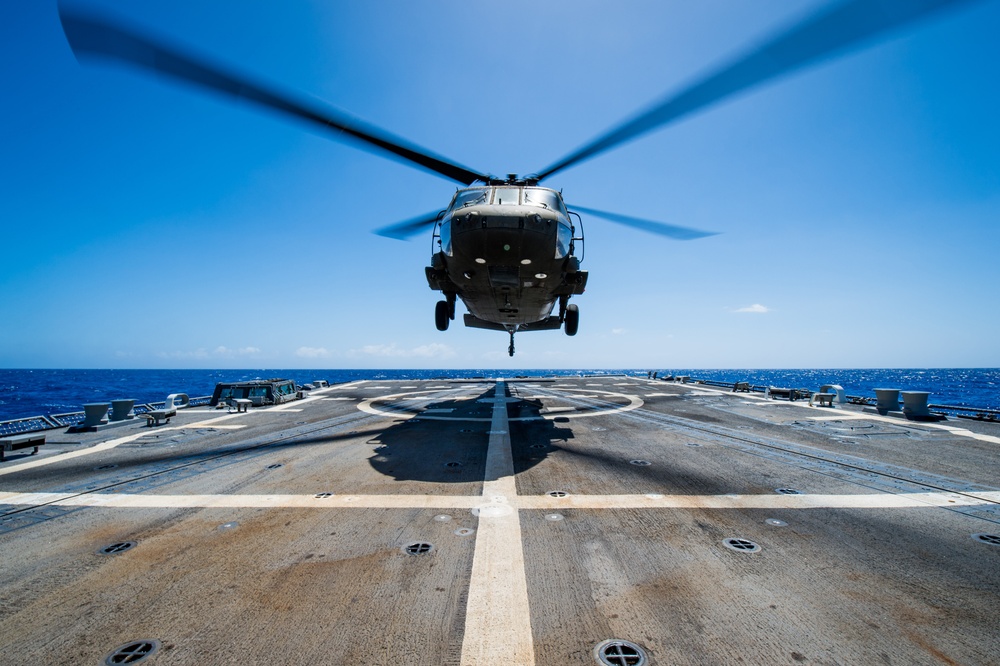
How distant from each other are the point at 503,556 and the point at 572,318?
509 inches

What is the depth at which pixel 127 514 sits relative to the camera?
5.67 m

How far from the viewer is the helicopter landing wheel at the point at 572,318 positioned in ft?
53.6

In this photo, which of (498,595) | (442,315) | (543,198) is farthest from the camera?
(442,315)

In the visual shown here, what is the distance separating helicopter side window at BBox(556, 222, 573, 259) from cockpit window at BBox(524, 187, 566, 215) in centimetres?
54

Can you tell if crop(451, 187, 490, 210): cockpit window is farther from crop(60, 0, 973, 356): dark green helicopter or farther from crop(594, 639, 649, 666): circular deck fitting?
crop(594, 639, 649, 666): circular deck fitting

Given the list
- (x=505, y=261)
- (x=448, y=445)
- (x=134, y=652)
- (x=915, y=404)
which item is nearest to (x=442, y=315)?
(x=505, y=261)

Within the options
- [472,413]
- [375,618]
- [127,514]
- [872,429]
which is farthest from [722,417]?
[127,514]

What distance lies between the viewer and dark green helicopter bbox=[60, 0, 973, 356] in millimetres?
4547

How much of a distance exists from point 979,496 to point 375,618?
9520 mm

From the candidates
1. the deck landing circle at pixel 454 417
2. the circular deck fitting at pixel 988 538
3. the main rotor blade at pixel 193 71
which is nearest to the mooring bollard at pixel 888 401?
the deck landing circle at pixel 454 417

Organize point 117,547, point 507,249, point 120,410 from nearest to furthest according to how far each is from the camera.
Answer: point 117,547 → point 507,249 → point 120,410

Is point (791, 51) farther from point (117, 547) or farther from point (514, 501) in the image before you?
point (117, 547)

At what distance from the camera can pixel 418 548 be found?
4.53 m

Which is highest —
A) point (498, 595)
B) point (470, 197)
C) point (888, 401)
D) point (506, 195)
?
point (470, 197)
